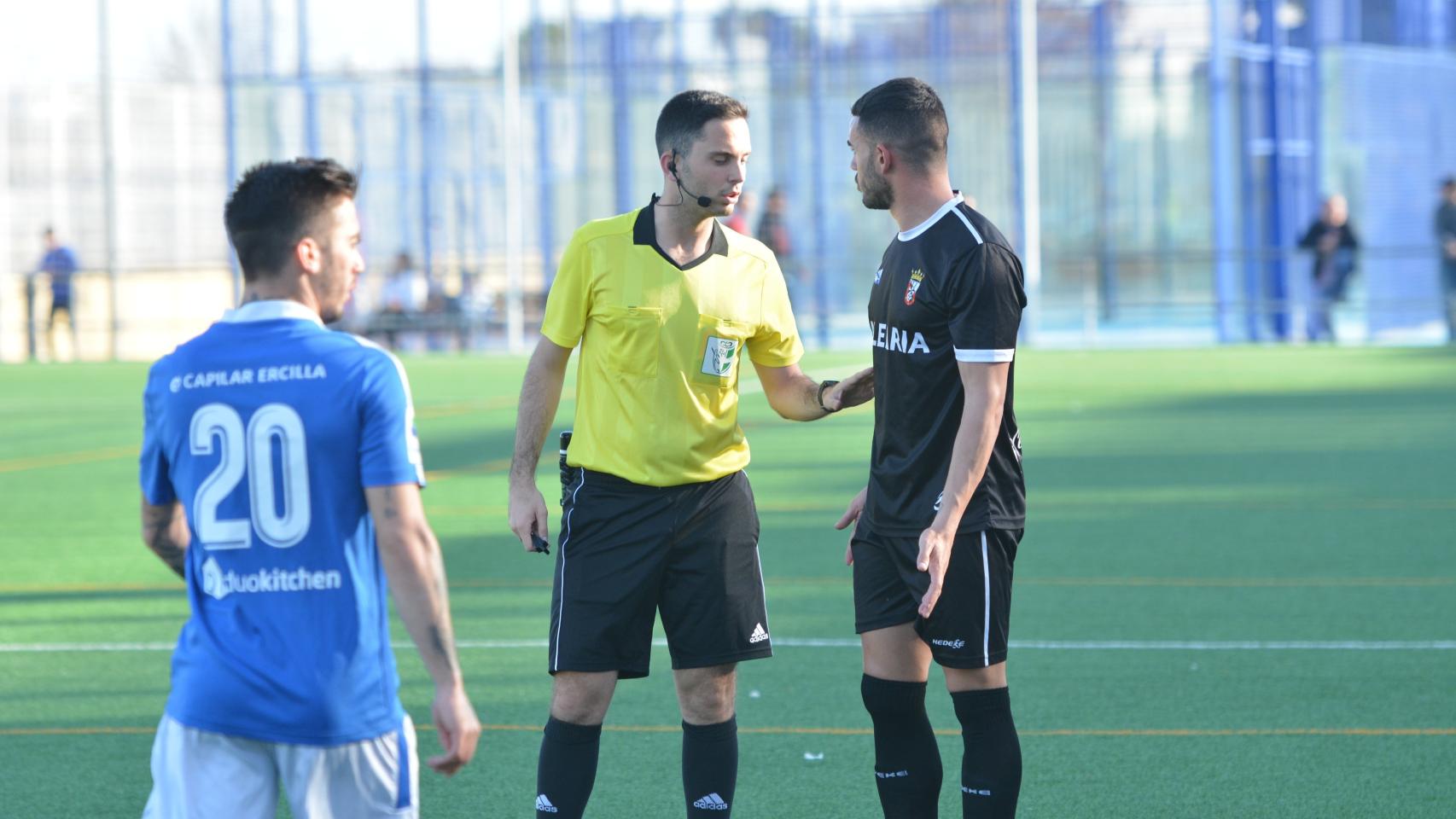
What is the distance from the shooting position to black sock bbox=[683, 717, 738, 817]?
4359 mm

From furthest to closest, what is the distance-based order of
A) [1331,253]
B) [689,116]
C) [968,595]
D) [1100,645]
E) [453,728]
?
[1331,253] < [1100,645] < [689,116] < [968,595] < [453,728]

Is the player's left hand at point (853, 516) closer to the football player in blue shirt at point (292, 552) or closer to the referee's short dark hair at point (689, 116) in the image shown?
the referee's short dark hair at point (689, 116)

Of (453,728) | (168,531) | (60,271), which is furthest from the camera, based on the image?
(60,271)

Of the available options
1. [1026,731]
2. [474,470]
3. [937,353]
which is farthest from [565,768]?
[474,470]

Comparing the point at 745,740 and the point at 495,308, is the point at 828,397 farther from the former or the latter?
the point at 495,308

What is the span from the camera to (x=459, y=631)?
25.0 feet

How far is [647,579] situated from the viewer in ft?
14.0

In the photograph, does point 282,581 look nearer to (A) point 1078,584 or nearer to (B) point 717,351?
(B) point 717,351

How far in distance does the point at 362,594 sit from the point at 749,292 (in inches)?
67.2

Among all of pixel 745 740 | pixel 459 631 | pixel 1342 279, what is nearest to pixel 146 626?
pixel 459 631

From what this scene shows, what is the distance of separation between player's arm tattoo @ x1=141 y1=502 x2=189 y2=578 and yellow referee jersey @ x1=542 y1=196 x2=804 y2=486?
1309 mm

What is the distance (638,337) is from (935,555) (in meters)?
0.90

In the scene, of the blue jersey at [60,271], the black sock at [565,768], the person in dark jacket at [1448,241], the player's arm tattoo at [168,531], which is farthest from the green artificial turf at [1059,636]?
the blue jersey at [60,271]

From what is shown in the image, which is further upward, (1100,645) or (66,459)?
(66,459)
